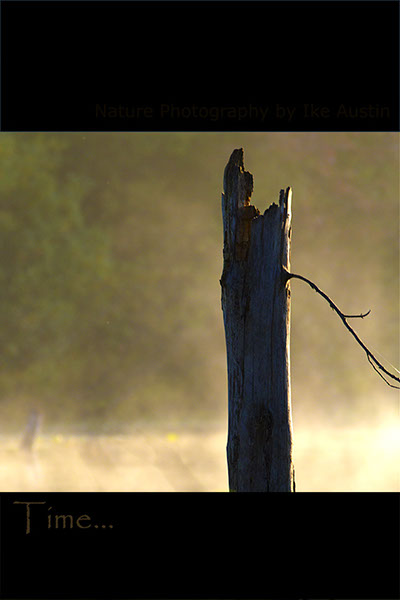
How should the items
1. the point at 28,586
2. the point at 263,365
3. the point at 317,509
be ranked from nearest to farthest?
the point at 263,365 → the point at 317,509 → the point at 28,586

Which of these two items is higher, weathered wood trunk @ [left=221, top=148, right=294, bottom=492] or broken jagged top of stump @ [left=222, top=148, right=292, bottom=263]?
broken jagged top of stump @ [left=222, top=148, right=292, bottom=263]

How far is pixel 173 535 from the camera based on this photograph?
8.69 ft

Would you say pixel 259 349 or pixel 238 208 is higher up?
pixel 238 208

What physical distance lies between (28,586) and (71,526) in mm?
320

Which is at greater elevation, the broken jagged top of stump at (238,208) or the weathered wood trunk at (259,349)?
the broken jagged top of stump at (238,208)

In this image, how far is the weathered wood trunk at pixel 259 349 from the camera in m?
2.39

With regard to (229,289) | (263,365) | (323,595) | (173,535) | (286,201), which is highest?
(286,201)

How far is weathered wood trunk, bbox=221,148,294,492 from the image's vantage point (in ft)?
7.83

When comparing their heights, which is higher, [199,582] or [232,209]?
[232,209]

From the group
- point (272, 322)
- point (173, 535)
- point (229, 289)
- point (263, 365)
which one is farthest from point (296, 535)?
point (229, 289)

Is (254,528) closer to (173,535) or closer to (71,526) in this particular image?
(173,535)

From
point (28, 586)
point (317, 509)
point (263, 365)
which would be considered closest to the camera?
point (263, 365)

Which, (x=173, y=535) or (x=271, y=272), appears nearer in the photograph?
(x=271, y=272)

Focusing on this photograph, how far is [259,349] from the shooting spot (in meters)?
2.40
